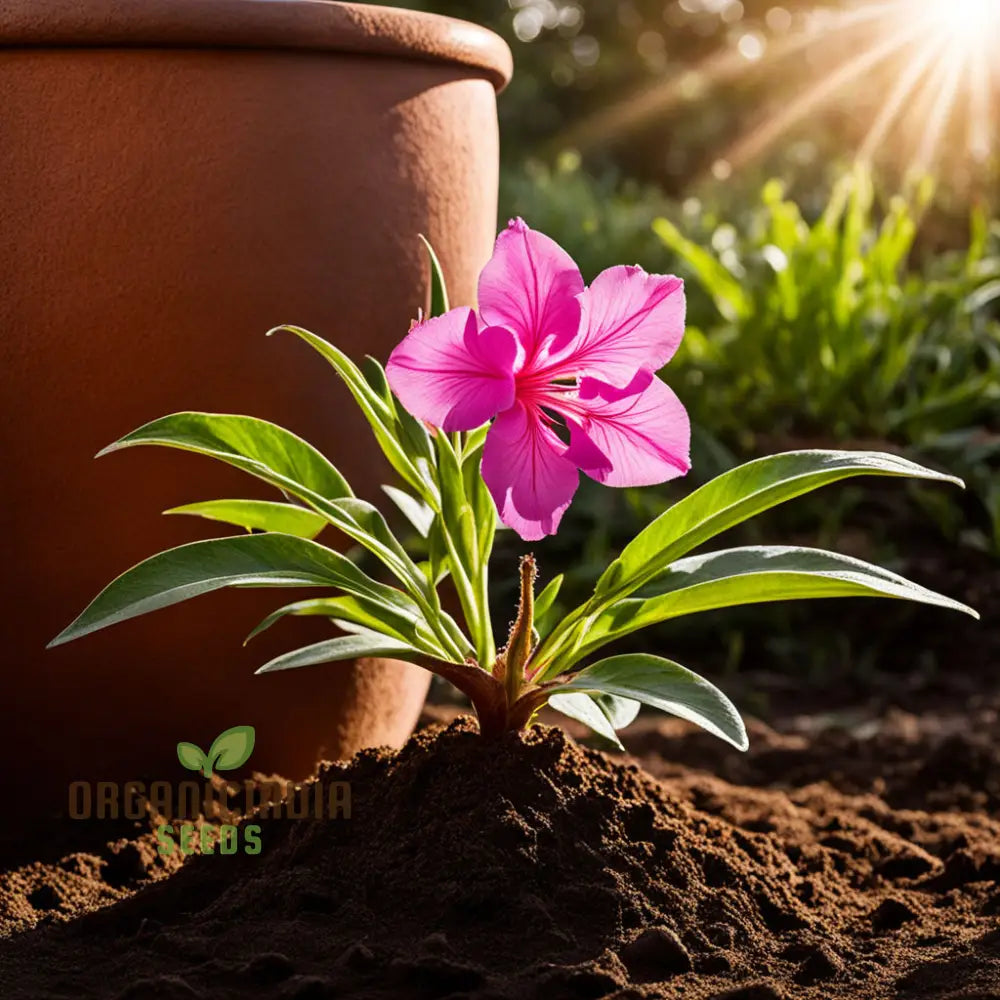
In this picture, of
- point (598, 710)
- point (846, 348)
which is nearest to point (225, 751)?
point (598, 710)

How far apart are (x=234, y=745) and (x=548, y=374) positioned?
32.6 inches

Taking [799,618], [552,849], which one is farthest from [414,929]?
[799,618]

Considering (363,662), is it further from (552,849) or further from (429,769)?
(552,849)

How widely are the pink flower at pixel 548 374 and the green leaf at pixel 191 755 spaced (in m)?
0.70

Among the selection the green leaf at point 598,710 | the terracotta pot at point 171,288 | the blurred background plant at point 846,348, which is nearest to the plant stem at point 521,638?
the green leaf at point 598,710

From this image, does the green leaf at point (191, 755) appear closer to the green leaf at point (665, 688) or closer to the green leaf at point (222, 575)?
the green leaf at point (222, 575)

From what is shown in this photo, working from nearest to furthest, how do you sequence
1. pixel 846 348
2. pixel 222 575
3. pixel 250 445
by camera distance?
pixel 222 575 → pixel 250 445 → pixel 846 348

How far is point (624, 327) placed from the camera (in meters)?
1.40

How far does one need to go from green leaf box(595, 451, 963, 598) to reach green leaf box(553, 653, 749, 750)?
0.09 metres

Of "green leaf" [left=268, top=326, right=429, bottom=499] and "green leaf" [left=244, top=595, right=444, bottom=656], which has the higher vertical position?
"green leaf" [left=268, top=326, right=429, bottom=499]

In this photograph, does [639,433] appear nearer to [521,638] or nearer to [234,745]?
[521,638]

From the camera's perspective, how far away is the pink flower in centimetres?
133

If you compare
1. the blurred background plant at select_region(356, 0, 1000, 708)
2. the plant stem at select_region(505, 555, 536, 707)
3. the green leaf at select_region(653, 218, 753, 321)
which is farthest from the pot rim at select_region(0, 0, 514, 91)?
the green leaf at select_region(653, 218, 753, 321)

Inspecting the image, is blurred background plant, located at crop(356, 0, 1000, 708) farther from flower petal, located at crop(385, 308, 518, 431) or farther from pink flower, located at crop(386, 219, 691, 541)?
flower petal, located at crop(385, 308, 518, 431)
